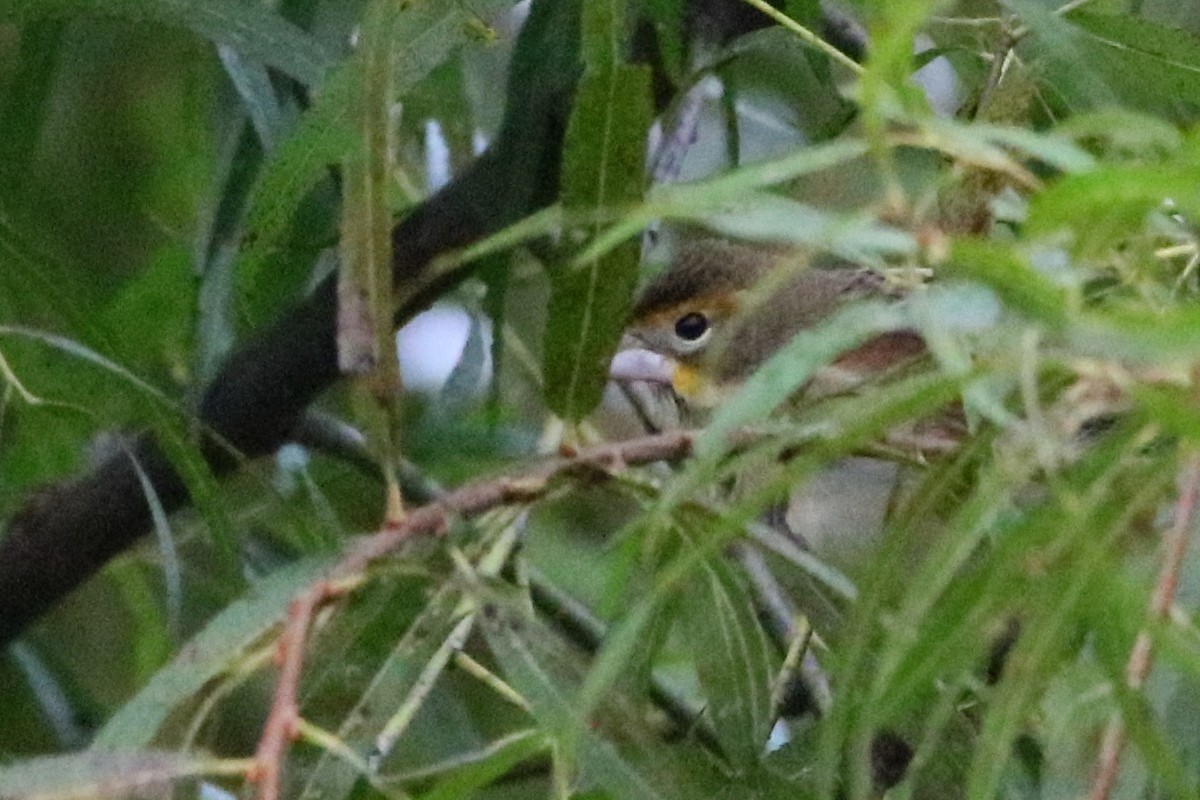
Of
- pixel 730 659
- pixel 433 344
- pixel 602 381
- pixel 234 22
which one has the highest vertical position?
pixel 234 22

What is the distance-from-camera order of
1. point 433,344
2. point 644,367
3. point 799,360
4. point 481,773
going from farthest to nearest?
point 433,344 < point 644,367 < point 481,773 < point 799,360

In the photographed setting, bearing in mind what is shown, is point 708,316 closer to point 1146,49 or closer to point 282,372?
point 282,372

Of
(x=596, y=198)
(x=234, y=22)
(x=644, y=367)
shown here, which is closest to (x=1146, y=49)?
(x=596, y=198)

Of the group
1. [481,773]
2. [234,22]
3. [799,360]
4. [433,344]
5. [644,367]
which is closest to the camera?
[799,360]

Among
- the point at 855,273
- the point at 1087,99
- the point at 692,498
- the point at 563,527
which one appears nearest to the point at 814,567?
the point at 692,498

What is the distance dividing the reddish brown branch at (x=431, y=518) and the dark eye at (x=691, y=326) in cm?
70

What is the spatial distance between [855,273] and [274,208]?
2.02 feet

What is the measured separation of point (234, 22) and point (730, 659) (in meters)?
0.34

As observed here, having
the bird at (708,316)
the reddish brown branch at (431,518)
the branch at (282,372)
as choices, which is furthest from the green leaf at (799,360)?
the bird at (708,316)

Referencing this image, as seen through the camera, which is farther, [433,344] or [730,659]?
[433,344]

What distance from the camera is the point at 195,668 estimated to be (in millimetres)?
573

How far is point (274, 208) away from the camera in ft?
2.40

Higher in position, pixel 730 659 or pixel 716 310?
pixel 730 659

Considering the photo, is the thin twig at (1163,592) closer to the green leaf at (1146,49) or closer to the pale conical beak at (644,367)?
the green leaf at (1146,49)
